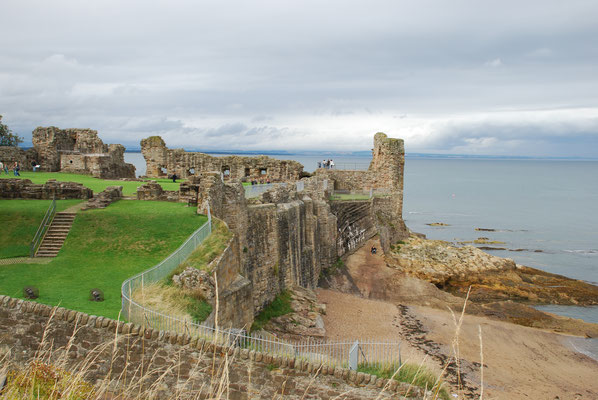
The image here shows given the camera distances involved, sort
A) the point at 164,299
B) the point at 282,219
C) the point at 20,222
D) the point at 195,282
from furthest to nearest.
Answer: the point at 282,219 → the point at 20,222 → the point at 195,282 → the point at 164,299

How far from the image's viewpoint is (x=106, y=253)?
16797 mm

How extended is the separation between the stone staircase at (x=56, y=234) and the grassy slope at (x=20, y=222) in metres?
0.50

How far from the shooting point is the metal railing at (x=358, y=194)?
39.4m

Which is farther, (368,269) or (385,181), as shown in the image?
(385,181)

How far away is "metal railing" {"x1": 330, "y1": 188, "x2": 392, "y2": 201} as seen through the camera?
129 feet

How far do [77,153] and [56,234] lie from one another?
19.2m

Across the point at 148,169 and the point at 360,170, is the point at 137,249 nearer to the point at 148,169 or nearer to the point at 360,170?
the point at 148,169

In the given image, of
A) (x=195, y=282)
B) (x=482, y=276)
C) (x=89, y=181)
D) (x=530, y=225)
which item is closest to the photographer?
(x=195, y=282)

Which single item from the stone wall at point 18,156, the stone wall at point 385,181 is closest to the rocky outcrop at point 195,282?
the stone wall at point 18,156

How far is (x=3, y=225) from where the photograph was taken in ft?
59.2

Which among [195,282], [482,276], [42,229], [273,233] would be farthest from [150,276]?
[482,276]

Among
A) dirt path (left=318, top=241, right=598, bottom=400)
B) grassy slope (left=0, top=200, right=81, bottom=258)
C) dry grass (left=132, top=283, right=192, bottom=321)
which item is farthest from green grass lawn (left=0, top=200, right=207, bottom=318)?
dirt path (left=318, top=241, right=598, bottom=400)

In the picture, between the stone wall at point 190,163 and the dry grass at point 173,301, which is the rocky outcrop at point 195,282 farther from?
the stone wall at point 190,163

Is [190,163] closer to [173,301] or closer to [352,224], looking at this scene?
[352,224]
